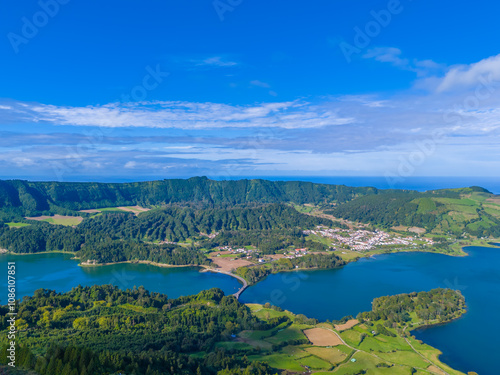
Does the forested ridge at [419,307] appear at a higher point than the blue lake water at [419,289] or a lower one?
higher

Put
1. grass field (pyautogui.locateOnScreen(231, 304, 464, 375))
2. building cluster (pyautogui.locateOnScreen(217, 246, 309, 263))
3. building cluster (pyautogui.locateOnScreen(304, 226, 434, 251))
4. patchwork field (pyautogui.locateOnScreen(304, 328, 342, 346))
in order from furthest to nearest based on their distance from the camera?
1. building cluster (pyautogui.locateOnScreen(304, 226, 434, 251))
2. building cluster (pyautogui.locateOnScreen(217, 246, 309, 263))
3. patchwork field (pyautogui.locateOnScreen(304, 328, 342, 346))
4. grass field (pyautogui.locateOnScreen(231, 304, 464, 375))

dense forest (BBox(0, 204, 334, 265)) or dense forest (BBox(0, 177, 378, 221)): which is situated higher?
dense forest (BBox(0, 177, 378, 221))

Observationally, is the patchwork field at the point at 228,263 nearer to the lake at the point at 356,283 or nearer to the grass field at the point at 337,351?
the lake at the point at 356,283

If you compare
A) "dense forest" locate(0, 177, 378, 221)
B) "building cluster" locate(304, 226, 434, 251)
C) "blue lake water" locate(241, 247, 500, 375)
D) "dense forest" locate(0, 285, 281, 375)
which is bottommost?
"blue lake water" locate(241, 247, 500, 375)

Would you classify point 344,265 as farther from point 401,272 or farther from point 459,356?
point 459,356

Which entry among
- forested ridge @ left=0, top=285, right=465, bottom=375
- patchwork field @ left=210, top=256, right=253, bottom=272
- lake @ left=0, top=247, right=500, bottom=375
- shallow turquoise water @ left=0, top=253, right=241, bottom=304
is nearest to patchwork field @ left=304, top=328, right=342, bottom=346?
forested ridge @ left=0, top=285, right=465, bottom=375

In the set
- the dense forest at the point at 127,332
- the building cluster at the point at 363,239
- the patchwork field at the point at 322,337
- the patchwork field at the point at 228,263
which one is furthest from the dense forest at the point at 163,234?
the patchwork field at the point at 322,337

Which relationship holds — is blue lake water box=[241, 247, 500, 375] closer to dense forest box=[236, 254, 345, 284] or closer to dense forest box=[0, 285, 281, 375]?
dense forest box=[236, 254, 345, 284]
